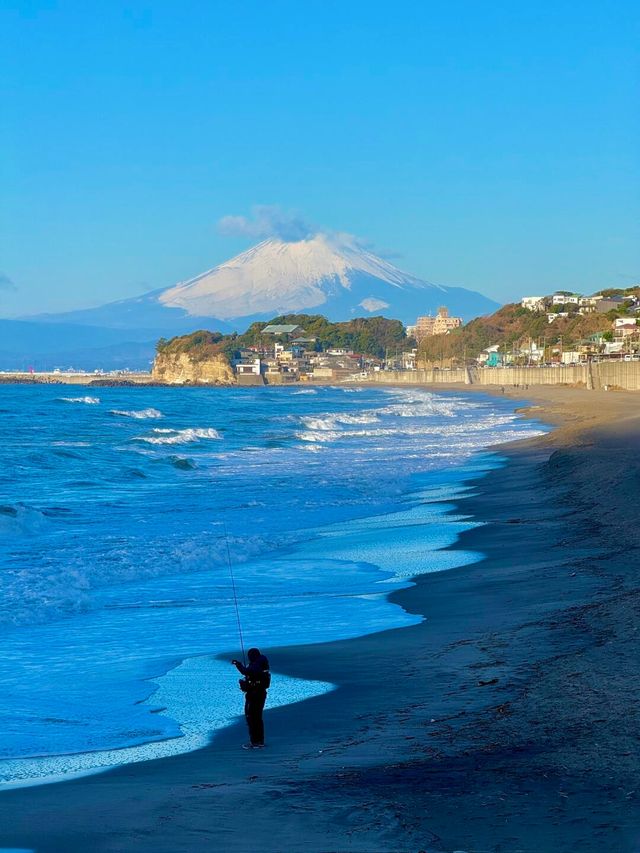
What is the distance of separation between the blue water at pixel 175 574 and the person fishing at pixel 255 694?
504mm

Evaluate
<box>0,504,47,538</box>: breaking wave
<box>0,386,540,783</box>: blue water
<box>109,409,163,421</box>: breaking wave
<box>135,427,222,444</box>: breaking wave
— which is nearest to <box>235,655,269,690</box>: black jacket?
<box>0,386,540,783</box>: blue water

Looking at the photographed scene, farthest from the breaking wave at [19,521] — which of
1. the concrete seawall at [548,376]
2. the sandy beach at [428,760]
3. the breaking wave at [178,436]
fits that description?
the concrete seawall at [548,376]

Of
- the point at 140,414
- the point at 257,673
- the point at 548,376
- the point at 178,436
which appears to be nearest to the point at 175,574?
the point at 257,673

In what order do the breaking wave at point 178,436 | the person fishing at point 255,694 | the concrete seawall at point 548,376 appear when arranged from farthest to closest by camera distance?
the concrete seawall at point 548,376
the breaking wave at point 178,436
the person fishing at point 255,694

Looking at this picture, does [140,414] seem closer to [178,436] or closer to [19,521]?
[178,436]

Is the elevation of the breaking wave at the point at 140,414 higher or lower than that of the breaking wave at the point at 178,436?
higher

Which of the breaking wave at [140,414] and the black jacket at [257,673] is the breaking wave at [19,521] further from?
the breaking wave at [140,414]

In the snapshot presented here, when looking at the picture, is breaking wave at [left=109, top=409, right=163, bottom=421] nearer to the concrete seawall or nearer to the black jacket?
the concrete seawall

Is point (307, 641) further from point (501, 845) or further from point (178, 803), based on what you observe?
point (501, 845)

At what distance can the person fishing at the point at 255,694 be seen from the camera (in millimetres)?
6527

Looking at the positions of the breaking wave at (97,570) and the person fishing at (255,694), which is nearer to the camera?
the person fishing at (255,694)

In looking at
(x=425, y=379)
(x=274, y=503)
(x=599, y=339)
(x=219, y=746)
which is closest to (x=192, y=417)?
(x=274, y=503)

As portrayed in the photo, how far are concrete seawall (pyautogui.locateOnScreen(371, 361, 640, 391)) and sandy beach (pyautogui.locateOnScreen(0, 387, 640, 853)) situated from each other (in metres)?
74.1

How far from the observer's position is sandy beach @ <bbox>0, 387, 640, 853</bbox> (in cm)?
483
